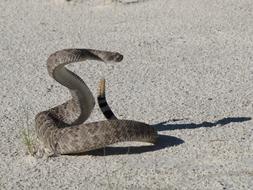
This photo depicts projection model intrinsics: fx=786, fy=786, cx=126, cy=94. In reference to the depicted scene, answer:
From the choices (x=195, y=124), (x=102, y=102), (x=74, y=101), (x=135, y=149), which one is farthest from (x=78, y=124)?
(x=195, y=124)

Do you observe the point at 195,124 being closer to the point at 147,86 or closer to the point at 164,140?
the point at 164,140

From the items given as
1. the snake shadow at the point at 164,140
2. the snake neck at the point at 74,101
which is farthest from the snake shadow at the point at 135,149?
the snake neck at the point at 74,101

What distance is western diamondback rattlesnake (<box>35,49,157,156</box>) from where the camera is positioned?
5.42 m

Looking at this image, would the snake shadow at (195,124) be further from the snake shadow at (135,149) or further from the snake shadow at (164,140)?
the snake shadow at (135,149)

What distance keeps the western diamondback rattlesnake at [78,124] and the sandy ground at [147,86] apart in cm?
13

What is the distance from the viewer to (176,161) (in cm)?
535

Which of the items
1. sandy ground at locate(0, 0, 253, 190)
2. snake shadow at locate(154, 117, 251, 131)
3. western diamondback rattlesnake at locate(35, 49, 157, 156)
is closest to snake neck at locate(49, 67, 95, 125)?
western diamondback rattlesnake at locate(35, 49, 157, 156)

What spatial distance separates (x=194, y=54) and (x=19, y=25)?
2587mm

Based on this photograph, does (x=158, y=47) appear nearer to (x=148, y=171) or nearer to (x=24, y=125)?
(x=24, y=125)

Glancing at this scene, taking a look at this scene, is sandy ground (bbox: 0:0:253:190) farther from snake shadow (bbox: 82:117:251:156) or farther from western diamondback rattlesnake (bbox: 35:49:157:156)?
western diamondback rattlesnake (bbox: 35:49:157:156)

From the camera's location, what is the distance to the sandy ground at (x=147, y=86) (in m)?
5.20

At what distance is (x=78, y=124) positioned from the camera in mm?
6047

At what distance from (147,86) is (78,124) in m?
1.39

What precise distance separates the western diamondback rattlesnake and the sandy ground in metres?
0.13
